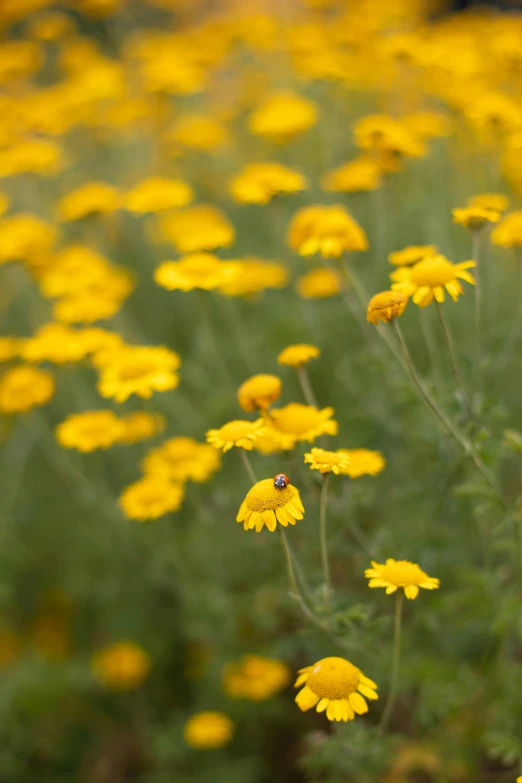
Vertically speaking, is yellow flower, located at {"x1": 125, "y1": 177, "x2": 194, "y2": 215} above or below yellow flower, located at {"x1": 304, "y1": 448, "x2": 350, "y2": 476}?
above

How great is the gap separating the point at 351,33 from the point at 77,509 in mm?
3556

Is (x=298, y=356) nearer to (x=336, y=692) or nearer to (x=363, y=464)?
(x=363, y=464)

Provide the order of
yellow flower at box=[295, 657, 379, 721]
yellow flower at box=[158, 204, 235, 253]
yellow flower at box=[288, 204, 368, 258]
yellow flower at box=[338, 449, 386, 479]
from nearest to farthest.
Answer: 1. yellow flower at box=[295, 657, 379, 721]
2. yellow flower at box=[338, 449, 386, 479]
3. yellow flower at box=[288, 204, 368, 258]
4. yellow flower at box=[158, 204, 235, 253]

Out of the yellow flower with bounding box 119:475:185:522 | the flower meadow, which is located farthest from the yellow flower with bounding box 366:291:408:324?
the yellow flower with bounding box 119:475:185:522

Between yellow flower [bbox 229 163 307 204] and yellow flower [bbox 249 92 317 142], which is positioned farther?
yellow flower [bbox 249 92 317 142]

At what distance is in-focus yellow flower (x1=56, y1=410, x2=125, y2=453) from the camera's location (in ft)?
9.32

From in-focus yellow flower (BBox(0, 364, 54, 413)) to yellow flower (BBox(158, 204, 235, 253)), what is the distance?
80cm

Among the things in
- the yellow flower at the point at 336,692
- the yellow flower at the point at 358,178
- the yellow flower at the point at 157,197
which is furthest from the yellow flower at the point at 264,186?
the yellow flower at the point at 336,692

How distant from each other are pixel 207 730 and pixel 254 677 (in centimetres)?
25

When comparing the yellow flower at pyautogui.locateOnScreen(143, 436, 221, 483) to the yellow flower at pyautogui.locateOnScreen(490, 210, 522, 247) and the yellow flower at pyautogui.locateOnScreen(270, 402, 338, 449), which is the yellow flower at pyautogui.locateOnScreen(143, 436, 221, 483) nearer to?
the yellow flower at pyautogui.locateOnScreen(270, 402, 338, 449)

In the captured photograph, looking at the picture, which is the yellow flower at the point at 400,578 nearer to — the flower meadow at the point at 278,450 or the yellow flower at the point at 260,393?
the flower meadow at the point at 278,450

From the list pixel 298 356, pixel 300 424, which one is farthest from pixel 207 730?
pixel 298 356

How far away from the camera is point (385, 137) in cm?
272

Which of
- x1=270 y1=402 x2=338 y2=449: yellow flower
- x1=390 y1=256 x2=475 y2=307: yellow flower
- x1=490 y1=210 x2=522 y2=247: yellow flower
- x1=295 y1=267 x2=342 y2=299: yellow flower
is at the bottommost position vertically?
x1=295 y1=267 x2=342 y2=299: yellow flower
